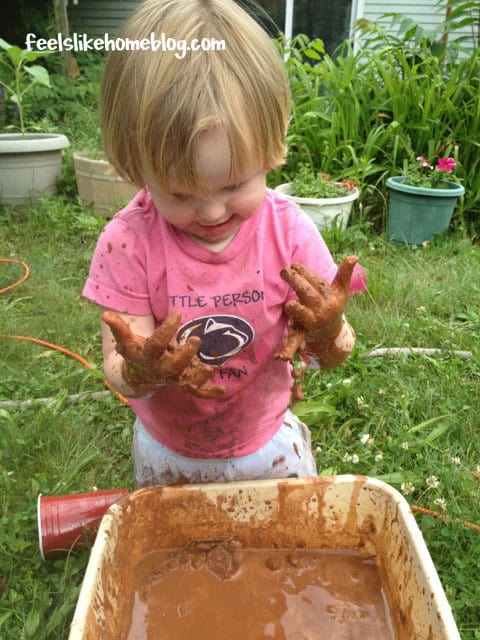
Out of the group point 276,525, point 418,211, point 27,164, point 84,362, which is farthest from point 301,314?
point 27,164

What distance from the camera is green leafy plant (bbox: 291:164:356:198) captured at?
3.63 m

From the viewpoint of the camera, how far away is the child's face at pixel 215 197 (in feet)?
3.41

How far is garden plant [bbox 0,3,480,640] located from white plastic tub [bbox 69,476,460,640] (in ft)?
1.06

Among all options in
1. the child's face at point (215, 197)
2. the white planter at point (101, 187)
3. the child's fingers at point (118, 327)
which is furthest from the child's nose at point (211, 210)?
the white planter at point (101, 187)

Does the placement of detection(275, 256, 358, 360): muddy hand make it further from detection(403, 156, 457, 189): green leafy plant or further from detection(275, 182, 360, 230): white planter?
detection(403, 156, 457, 189): green leafy plant

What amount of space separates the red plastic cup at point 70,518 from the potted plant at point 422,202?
8.79 ft

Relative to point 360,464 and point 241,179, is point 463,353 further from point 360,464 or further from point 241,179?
point 241,179

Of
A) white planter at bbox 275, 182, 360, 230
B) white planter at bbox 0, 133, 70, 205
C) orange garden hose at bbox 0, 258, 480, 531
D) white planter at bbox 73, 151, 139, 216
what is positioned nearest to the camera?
orange garden hose at bbox 0, 258, 480, 531

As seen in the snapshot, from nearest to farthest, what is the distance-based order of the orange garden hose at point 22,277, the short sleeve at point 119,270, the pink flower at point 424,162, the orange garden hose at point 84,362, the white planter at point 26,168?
the short sleeve at point 119,270
the orange garden hose at point 84,362
the orange garden hose at point 22,277
the pink flower at point 424,162
the white planter at point 26,168

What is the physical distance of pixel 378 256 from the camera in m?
3.54

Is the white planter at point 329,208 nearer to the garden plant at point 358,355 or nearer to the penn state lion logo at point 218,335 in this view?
the garden plant at point 358,355

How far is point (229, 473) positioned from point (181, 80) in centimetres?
99

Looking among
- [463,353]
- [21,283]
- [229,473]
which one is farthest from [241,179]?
[21,283]

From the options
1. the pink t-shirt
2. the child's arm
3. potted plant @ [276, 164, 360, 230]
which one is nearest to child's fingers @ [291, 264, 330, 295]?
the child's arm
